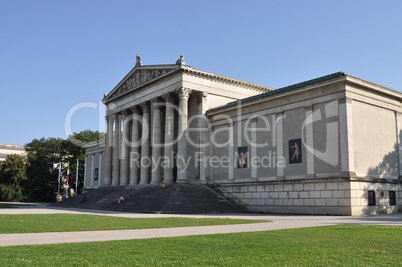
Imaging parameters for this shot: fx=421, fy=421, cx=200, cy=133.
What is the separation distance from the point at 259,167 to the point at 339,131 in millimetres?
11141

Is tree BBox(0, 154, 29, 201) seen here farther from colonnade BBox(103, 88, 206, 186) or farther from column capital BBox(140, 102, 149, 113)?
column capital BBox(140, 102, 149, 113)

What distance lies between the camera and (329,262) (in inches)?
412

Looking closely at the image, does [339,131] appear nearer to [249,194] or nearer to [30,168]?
[249,194]

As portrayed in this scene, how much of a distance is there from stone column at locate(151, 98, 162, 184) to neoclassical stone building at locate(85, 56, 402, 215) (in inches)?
5.6

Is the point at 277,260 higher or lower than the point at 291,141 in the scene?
lower

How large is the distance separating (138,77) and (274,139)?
88.6ft

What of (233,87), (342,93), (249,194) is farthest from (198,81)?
(342,93)

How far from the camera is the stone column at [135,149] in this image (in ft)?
208

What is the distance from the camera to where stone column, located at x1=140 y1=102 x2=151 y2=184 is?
200 ft

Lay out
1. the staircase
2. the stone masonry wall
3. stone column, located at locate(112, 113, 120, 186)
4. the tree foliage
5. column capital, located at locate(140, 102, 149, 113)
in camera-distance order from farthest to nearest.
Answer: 1. the tree foliage
2. stone column, located at locate(112, 113, 120, 186)
3. column capital, located at locate(140, 102, 149, 113)
4. the staircase
5. the stone masonry wall

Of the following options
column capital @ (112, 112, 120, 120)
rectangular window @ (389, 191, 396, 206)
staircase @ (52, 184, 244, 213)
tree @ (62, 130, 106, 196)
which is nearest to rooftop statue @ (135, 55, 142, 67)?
column capital @ (112, 112, 120, 120)

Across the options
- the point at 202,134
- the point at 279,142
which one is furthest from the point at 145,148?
the point at 279,142

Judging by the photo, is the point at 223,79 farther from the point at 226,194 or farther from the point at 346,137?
the point at 346,137

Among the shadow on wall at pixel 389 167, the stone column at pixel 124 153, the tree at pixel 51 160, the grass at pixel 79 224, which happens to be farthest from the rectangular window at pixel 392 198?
the tree at pixel 51 160
